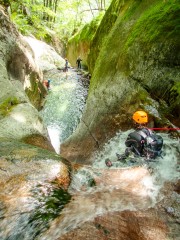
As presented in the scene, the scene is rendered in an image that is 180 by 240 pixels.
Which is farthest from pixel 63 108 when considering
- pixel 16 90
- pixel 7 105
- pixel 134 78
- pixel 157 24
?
pixel 157 24

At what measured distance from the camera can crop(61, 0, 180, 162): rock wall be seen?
775 centimetres

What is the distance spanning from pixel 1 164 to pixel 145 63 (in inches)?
252

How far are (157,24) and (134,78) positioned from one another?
7.20 ft

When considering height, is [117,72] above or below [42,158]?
above

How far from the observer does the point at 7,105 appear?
8.59 metres

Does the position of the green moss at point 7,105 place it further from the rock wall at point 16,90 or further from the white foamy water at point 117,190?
the white foamy water at point 117,190

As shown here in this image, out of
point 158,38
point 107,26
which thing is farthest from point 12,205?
point 107,26

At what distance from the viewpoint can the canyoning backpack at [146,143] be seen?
6.23 m

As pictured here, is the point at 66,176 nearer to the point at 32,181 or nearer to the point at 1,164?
the point at 32,181

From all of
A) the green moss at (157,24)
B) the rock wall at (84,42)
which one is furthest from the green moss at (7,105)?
the rock wall at (84,42)

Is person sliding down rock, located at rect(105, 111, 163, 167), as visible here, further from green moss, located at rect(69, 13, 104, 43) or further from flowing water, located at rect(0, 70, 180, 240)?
green moss, located at rect(69, 13, 104, 43)

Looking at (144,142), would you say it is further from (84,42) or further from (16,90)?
(84,42)

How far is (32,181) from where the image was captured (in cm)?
412

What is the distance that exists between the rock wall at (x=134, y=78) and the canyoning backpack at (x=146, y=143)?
1.48 meters
